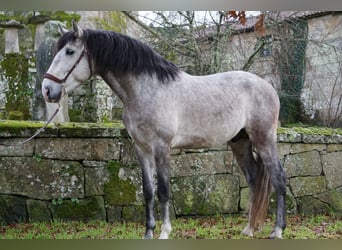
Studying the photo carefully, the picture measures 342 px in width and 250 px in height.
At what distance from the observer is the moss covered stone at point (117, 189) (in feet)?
Result: 10.5

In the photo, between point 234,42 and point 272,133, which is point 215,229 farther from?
point 234,42

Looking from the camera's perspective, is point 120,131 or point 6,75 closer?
point 120,131

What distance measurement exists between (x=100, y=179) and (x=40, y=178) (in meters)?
0.46

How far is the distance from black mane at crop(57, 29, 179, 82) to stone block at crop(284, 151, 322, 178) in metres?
1.53

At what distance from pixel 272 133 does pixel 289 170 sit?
0.85 metres

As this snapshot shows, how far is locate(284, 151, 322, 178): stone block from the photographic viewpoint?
Result: 346cm

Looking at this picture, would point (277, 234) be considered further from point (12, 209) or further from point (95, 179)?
point (12, 209)

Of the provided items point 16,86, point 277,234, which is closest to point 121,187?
point 277,234

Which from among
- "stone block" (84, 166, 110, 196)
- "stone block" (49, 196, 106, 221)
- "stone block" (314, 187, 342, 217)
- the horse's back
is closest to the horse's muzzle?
the horse's back

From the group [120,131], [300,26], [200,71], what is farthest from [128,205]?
[300,26]

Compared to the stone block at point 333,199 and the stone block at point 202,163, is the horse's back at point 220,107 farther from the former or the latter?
the stone block at point 333,199

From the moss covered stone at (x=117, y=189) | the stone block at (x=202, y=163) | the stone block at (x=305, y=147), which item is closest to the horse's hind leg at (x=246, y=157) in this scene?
the stone block at (x=202, y=163)

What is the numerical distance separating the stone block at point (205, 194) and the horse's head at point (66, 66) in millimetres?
1312

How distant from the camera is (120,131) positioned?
10.7 feet
